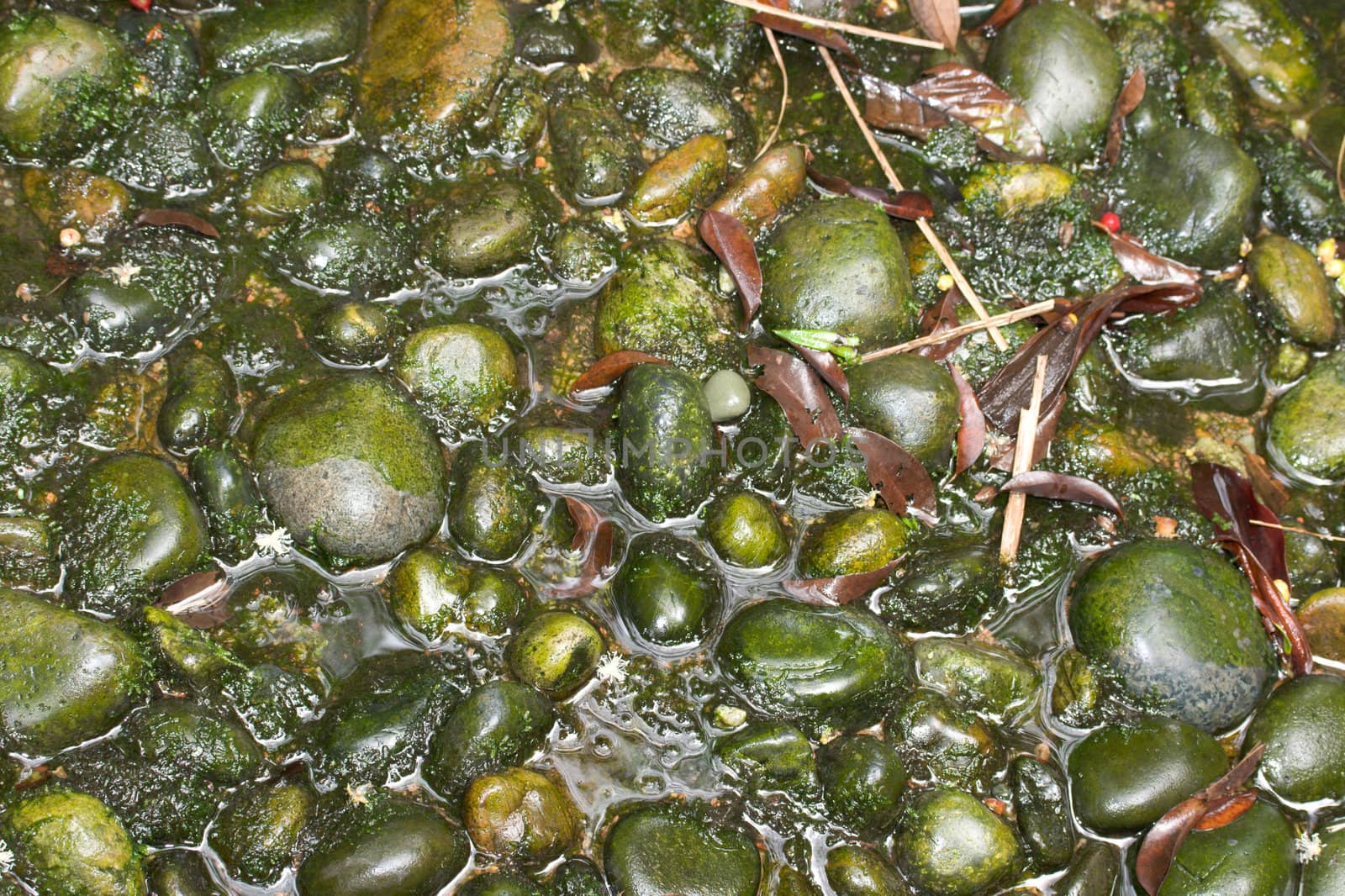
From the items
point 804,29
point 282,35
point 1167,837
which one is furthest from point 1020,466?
point 282,35

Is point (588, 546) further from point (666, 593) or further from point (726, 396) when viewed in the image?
point (726, 396)

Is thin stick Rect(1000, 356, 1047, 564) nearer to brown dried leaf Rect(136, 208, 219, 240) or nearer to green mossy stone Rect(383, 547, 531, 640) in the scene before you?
green mossy stone Rect(383, 547, 531, 640)

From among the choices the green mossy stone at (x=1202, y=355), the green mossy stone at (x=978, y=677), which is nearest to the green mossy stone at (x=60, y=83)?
the green mossy stone at (x=978, y=677)

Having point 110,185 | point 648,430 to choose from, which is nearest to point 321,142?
point 110,185

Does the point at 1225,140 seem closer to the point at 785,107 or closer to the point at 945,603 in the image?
the point at 785,107

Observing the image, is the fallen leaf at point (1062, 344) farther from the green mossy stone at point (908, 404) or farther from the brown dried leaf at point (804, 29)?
the brown dried leaf at point (804, 29)

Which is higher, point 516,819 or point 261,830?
point 261,830
